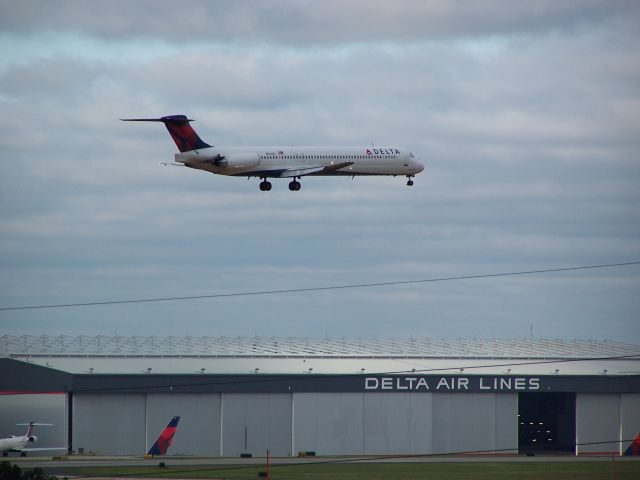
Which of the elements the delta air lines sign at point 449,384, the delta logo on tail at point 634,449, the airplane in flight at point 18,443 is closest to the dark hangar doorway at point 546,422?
the delta air lines sign at point 449,384

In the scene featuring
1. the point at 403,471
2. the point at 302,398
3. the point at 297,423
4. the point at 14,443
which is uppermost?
the point at 302,398

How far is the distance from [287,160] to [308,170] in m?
1.65

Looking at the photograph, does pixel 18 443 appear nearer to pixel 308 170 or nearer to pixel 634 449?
pixel 308 170

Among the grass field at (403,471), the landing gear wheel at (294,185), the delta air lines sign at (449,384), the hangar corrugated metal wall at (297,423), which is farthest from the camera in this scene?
the delta air lines sign at (449,384)

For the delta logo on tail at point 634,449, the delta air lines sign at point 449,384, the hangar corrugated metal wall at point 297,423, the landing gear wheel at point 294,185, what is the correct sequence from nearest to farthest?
the landing gear wheel at point 294,185 → the hangar corrugated metal wall at point 297,423 → the delta logo on tail at point 634,449 → the delta air lines sign at point 449,384

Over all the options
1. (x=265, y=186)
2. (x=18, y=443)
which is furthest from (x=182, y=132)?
(x=18, y=443)

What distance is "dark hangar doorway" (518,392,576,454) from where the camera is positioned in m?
112

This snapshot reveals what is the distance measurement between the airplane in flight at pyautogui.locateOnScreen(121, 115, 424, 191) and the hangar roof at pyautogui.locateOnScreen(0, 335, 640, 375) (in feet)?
61.5

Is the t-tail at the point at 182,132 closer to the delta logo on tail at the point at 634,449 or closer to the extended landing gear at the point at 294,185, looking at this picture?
the extended landing gear at the point at 294,185

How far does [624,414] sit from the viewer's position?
111938mm

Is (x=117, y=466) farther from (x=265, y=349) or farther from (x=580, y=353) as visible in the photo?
(x=580, y=353)

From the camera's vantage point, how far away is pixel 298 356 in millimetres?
112938

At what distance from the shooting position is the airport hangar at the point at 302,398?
341 feet

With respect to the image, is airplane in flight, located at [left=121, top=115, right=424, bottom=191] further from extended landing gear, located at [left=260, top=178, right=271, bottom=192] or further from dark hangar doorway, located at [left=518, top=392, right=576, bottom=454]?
dark hangar doorway, located at [left=518, top=392, right=576, bottom=454]
